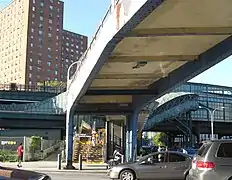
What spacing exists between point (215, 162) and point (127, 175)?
24.3ft

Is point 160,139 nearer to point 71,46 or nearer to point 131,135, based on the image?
point 71,46

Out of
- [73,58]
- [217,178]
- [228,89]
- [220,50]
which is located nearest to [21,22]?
[73,58]

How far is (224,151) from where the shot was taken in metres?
11.0

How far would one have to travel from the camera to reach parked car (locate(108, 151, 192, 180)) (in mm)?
17328

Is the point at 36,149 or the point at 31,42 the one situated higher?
the point at 31,42

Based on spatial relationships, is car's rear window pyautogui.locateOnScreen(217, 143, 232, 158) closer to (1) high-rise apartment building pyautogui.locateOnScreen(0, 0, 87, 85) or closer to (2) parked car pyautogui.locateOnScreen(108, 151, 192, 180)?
(2) parked car pyautogui.locateOnScreen(108, 151, 192, 180)

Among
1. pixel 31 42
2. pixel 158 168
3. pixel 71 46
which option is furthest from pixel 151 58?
pixel 71 46

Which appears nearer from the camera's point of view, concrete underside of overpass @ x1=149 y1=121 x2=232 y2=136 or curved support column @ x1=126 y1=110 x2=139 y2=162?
curved support column @ x1=126 y1=110 x2=139 y2=162

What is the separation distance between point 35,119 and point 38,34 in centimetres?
4950

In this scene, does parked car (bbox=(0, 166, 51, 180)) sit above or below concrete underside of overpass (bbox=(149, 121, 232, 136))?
above

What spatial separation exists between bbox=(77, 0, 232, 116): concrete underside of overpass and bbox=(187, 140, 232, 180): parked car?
446cm

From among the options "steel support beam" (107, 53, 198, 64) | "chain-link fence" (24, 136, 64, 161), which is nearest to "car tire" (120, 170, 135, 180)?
"steel support beam" (107, 53, 198, 64)

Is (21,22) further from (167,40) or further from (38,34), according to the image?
(167,40)

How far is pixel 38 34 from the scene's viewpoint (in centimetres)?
12388
